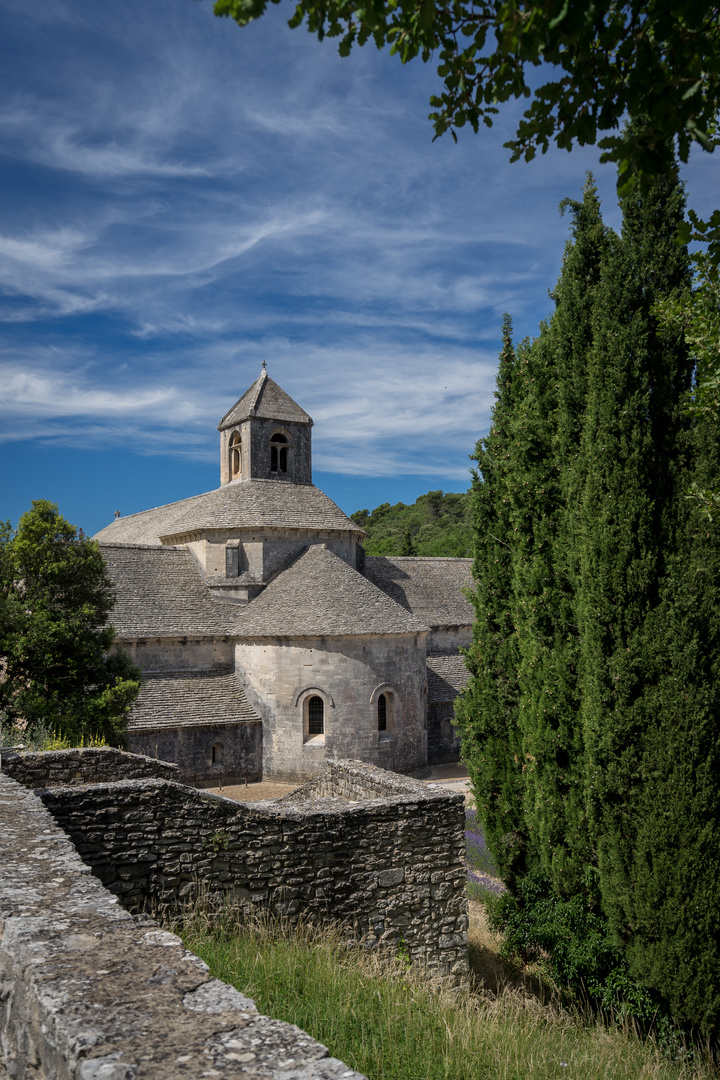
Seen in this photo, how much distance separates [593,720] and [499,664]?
327 centimetres

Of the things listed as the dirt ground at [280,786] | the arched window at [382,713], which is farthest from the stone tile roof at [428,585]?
the dirt ground at [280,786]

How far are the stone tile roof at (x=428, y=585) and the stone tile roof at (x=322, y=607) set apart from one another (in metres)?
5.31

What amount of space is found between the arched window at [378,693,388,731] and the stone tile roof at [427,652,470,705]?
3059mm

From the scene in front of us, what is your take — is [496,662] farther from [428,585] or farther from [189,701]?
[428,585]

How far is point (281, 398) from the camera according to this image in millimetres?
31453

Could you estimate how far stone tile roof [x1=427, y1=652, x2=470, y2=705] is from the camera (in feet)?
89.2

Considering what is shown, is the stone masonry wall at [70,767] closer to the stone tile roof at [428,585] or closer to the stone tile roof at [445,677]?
the stone tile roof at [445,677]

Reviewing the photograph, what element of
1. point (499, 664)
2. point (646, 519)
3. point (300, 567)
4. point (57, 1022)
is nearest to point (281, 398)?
point (300, 567)

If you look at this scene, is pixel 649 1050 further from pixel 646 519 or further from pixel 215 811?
pixel 646 519

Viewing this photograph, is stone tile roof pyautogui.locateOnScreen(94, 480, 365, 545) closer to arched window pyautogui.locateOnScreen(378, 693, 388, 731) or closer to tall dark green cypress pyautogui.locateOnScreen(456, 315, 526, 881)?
arched window pyautogui.locateOnScreen(378, 693, 388, 731)

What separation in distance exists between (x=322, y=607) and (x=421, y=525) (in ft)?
219

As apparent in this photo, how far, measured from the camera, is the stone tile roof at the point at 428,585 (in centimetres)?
3059

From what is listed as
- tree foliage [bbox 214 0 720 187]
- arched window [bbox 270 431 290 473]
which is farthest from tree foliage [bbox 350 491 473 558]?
tree foliage [bbox 214 0 720 187]

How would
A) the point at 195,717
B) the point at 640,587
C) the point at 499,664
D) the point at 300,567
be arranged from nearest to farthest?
the point at 640,587, the point at 499,664, the point at 195,717, the point at 300,567
